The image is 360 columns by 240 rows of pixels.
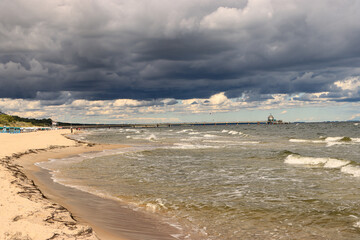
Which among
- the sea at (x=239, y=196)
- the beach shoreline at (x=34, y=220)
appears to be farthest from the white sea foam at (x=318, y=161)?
the beach shoreline at (x=34, y=220)

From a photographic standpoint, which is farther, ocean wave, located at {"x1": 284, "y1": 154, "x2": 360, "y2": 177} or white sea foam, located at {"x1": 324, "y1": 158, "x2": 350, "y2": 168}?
white sea foam, located at {"x1": 324, "y1": 158, "x2": 350, "y2": 168}

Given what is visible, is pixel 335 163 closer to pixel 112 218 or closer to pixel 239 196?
pixel 239 196

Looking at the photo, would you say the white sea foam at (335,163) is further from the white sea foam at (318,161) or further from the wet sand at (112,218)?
the wet sand at (112,218)

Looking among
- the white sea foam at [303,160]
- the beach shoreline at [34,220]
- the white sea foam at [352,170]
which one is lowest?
the white sea foam at [303,160]

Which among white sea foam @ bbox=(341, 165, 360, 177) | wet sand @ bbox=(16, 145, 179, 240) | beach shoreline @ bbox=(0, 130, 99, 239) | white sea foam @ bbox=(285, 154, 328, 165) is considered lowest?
white sea foam @ bbox=(285, 154, 328, 165)

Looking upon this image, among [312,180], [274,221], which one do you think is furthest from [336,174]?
[274,221]

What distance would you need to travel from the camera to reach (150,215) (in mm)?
9797

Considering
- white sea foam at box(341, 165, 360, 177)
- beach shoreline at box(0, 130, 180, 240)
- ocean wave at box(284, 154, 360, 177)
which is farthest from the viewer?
ocean wave at box(284, 154, 360, 177)

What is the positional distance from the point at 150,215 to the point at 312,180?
34.6 ft

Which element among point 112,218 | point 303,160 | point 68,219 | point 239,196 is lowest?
point 303,160

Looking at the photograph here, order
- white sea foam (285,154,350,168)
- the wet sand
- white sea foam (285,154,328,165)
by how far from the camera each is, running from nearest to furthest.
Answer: the wet sand
white sea foam (285,154,350,168)
white sea foam (285,154,328,165)

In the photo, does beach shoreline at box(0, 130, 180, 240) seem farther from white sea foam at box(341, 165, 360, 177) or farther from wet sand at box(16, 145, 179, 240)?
white sea foam at box(341, 165, 360, 177)

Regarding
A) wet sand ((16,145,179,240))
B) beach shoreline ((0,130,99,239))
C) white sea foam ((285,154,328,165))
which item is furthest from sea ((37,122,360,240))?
beach shoreline ((0,130,99,239))

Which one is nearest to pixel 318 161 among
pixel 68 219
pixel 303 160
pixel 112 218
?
pixel 303 160
